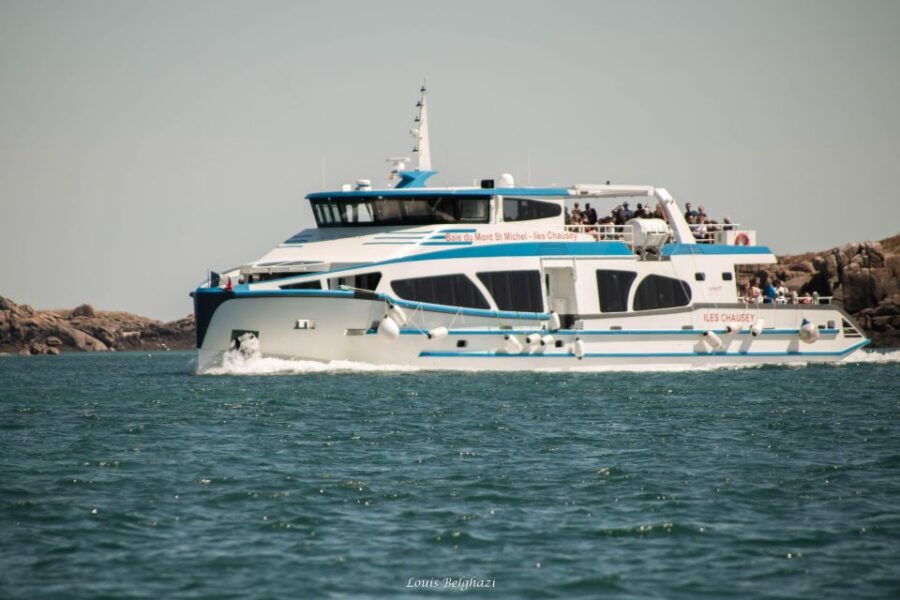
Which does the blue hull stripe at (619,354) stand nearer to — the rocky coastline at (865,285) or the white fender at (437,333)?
the white fender at (437,333)

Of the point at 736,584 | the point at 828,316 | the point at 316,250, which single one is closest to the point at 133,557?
the point at 736,584

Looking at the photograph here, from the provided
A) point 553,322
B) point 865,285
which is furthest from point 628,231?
point 865,285

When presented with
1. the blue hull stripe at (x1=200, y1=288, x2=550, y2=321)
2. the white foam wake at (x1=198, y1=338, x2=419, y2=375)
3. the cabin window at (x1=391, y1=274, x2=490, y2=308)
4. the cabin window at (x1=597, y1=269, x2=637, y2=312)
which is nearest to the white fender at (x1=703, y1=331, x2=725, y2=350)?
the cabin window at (x1=597, y1=269, x2=637, y2=312)

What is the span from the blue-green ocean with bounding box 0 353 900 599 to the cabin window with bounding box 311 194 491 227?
27.0 ft

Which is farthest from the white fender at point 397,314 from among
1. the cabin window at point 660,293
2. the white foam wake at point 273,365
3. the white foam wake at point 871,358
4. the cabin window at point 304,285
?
the white foam wake at point 871,358

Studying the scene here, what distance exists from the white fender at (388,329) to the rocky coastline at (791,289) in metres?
36.1

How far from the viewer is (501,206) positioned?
33719 mm

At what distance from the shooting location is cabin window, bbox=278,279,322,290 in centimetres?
3069

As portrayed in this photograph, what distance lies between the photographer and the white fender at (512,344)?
31797 millimetres

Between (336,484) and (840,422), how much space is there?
35.4ft

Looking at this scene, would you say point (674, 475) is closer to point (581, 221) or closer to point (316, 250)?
point (316, 250)

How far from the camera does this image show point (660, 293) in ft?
114

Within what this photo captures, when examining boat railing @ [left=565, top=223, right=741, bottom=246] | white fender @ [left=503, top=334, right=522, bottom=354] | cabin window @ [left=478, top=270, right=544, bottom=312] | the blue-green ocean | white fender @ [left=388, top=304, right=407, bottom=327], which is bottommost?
the blue-green ocean

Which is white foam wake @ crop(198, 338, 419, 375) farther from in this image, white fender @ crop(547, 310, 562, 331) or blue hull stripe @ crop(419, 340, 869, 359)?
white fender @ crop(547, 310, 562, 331)
